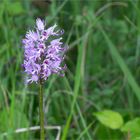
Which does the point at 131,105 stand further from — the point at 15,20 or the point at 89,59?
the point at 15,20

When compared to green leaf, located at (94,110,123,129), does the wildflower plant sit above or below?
above

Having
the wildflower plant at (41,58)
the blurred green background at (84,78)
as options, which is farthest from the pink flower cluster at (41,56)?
the blurred green background at (84,78)

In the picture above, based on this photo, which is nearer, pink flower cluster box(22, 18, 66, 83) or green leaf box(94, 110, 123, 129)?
pink flower cluster box(22, 18, 66, 83)

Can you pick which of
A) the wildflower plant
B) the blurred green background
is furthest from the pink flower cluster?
the blurred green background

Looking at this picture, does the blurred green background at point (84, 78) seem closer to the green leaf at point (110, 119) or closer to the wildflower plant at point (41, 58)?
the green leaf at point (110, 119)

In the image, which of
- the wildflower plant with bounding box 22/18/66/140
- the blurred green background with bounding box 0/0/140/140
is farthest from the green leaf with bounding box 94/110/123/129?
the wildflower plant with bounding box 22/18/66/140

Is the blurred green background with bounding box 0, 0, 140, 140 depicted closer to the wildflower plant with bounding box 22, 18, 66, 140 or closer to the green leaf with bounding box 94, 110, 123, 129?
the green leaf with bounding box 94, 110, 123, 129

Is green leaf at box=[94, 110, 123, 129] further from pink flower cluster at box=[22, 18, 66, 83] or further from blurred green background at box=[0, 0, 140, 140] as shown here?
pink flower cluster at box=[22, 18, 66, 83]
